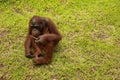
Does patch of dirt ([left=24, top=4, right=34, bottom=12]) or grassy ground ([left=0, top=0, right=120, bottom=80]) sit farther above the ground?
patch of dirt ([left=24, top=4, right=34, bottom=12])

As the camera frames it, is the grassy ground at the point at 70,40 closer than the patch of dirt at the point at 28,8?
Yes

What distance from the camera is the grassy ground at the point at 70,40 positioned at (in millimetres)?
4953

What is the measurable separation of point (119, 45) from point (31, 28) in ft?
5.09

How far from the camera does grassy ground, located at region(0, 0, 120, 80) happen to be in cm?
495

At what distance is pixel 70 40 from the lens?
5637 millimetres

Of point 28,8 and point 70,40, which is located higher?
point 28,8

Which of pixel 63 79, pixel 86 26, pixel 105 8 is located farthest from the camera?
pixel 105 8

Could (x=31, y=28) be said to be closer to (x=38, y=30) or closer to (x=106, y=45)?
(x=38, y=30)

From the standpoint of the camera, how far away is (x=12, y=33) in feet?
18.9

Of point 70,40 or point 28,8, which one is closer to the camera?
point 70,40

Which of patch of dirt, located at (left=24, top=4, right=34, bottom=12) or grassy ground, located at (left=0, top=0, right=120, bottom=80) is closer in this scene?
grassy ground, located at (left=0, top=0, right=120, bottom=80)

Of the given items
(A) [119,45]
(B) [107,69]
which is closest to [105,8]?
(A) [119,45]

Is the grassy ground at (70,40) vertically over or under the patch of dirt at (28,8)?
under

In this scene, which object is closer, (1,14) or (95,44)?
(95,44)
